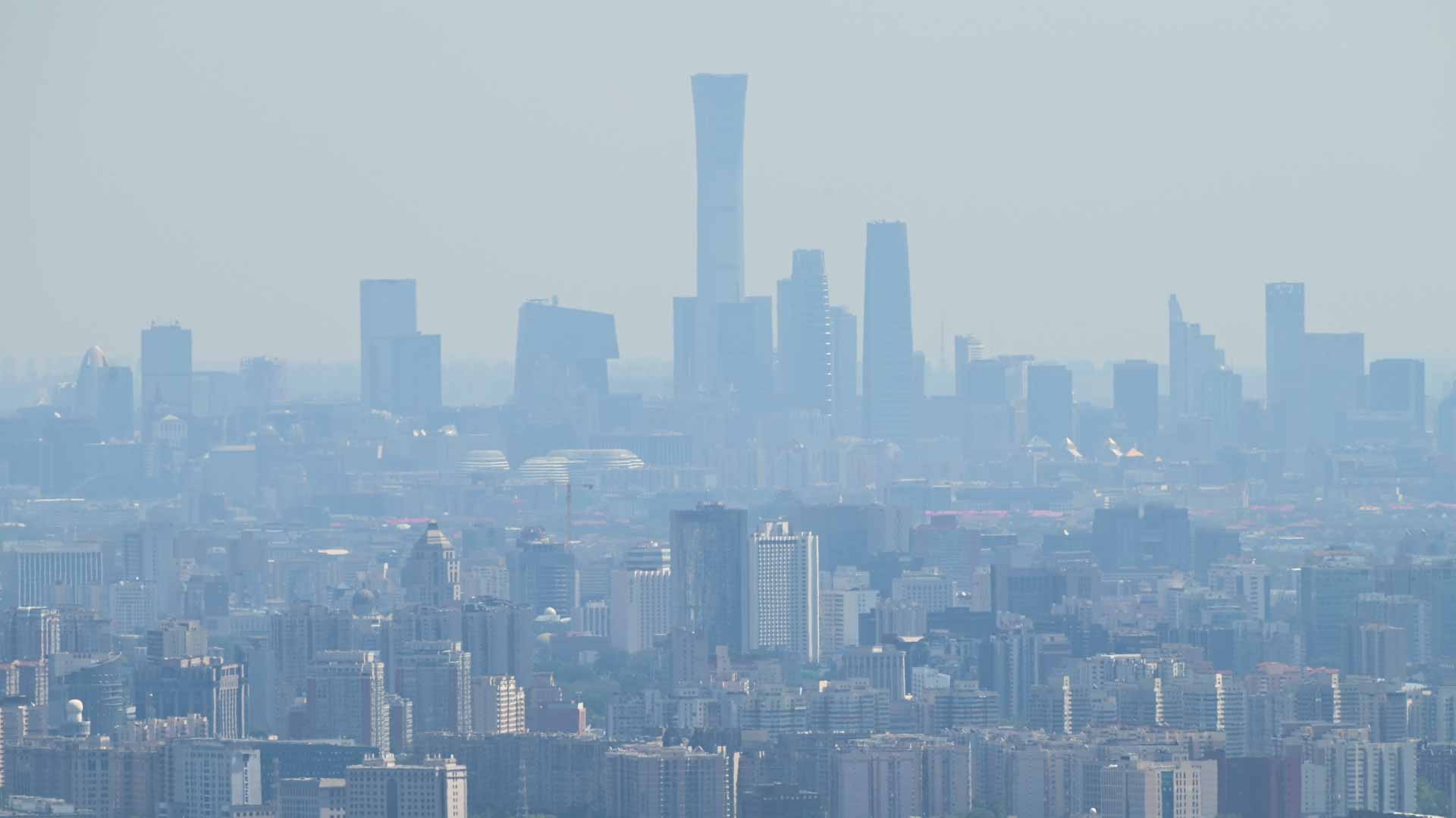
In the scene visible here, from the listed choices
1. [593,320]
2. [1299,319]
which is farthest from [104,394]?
[1299,319]

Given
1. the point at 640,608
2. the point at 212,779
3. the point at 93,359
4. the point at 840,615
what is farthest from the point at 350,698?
the point at 93,359

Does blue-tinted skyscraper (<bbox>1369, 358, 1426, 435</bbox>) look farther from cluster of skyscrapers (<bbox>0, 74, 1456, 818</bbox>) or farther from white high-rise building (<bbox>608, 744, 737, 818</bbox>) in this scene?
white high-rise building (<bbox>608, 744, 737, 818</bbox>)

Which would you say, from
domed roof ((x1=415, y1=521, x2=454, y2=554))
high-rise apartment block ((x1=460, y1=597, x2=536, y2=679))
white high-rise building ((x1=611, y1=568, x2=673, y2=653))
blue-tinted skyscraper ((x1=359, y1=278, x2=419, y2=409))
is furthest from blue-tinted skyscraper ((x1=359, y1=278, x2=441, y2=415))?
high-rise apartment block ((x1=460, y1=597, x2=536, y2=679))

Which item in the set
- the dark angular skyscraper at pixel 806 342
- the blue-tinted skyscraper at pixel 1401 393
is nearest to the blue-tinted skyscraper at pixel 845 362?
the dark angular skyscraper at pixel 806 342

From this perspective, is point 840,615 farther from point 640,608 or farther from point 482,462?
point 482,462

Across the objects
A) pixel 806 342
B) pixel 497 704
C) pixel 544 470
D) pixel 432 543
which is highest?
pixel 806 342
